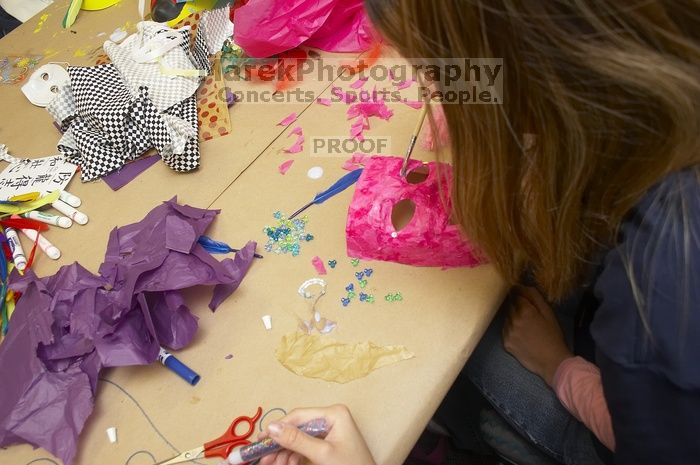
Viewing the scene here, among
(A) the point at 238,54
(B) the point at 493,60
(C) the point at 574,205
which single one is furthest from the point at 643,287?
(A) the point at 238,54

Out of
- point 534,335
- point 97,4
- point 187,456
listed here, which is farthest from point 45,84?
point 534,335

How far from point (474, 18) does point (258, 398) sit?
1.52ft

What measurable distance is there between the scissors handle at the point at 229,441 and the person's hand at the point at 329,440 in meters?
0.04

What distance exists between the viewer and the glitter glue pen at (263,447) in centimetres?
60

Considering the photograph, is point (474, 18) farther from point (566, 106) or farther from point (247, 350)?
point (247, 350)

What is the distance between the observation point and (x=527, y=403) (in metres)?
0.79

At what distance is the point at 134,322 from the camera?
2.29 ft

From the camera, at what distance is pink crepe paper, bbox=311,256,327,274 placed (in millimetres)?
746

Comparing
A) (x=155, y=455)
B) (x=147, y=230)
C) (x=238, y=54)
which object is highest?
(x=238, y=54)

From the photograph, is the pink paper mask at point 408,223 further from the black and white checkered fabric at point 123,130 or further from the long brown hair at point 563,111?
the black and white checkered fabric at point 123,130

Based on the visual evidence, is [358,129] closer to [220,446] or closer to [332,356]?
[332,356]

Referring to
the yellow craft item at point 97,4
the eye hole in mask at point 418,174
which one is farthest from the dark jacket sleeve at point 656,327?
the yellow craft item at point 97,4

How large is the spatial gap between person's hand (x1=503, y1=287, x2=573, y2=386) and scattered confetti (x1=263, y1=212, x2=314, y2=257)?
0.33 metres

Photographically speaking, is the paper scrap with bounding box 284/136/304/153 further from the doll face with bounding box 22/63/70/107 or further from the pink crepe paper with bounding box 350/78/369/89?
the doll face with bounding box 22/63/70/107
